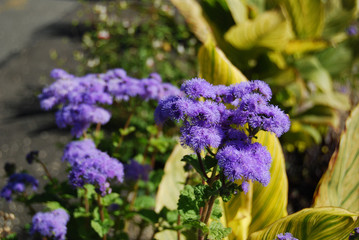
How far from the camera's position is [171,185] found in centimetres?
180

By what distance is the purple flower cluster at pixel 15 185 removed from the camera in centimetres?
161

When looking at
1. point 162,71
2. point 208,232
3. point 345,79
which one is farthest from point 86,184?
point 345,79

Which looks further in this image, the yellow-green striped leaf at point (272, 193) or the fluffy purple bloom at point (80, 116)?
the fluffy purple bloom at point (80, 116)

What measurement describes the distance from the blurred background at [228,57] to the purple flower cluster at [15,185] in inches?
27.0

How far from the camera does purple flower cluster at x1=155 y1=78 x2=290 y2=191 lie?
0.95 meters

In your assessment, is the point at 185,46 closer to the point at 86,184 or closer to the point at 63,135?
the point at 63,135

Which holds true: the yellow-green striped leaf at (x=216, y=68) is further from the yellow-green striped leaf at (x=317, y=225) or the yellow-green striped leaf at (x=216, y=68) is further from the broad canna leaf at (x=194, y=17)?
the broad canna leaf at (x=194, y=17)

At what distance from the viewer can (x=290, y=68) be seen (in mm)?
2975

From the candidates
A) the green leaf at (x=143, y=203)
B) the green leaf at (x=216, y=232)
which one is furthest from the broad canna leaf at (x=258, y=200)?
A: the green leaf at (x=143, y=203)

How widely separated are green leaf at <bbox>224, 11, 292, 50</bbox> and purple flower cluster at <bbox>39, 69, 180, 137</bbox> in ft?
3.26

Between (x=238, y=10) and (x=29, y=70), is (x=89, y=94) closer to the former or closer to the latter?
(x=238, y=10)

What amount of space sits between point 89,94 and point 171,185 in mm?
574

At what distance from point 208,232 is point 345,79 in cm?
328

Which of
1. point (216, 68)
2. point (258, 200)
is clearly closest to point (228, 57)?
point (216, 68)
